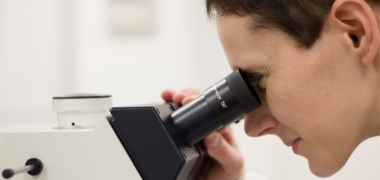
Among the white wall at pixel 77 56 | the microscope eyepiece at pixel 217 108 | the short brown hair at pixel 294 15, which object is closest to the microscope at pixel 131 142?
the microscope eyepiece at pixel 217 108

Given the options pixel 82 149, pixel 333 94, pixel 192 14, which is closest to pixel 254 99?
pixel 333 94

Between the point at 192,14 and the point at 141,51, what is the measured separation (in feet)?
0.99

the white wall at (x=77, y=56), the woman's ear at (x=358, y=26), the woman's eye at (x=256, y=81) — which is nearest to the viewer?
the woman's ear at (x=358, y=26)

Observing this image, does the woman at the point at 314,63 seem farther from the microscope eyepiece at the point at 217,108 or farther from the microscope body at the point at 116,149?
the microscope body at the point at 116,149

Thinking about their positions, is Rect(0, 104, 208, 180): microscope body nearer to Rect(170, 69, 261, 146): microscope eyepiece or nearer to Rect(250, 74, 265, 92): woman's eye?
Rect(170, 69, 261, 146): microscope eyepiece

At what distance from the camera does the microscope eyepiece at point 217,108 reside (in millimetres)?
805

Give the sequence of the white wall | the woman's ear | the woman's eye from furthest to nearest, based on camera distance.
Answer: the white wall
the woman's eye
the woman's ear

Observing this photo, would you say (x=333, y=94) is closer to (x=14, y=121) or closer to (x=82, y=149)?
(x=82, y=149)

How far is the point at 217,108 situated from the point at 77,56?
1515 millimetres

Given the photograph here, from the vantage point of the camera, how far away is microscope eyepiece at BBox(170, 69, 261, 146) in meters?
0.80

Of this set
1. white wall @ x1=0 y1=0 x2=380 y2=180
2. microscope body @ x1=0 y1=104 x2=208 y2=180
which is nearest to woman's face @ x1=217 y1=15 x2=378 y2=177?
microscope body @ x1=0 y1=104 x2=208 y2=180

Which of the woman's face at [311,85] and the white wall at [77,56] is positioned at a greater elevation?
the white wall at [77,56]

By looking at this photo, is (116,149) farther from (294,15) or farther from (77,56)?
(77,56)

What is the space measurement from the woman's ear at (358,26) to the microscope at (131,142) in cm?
18
